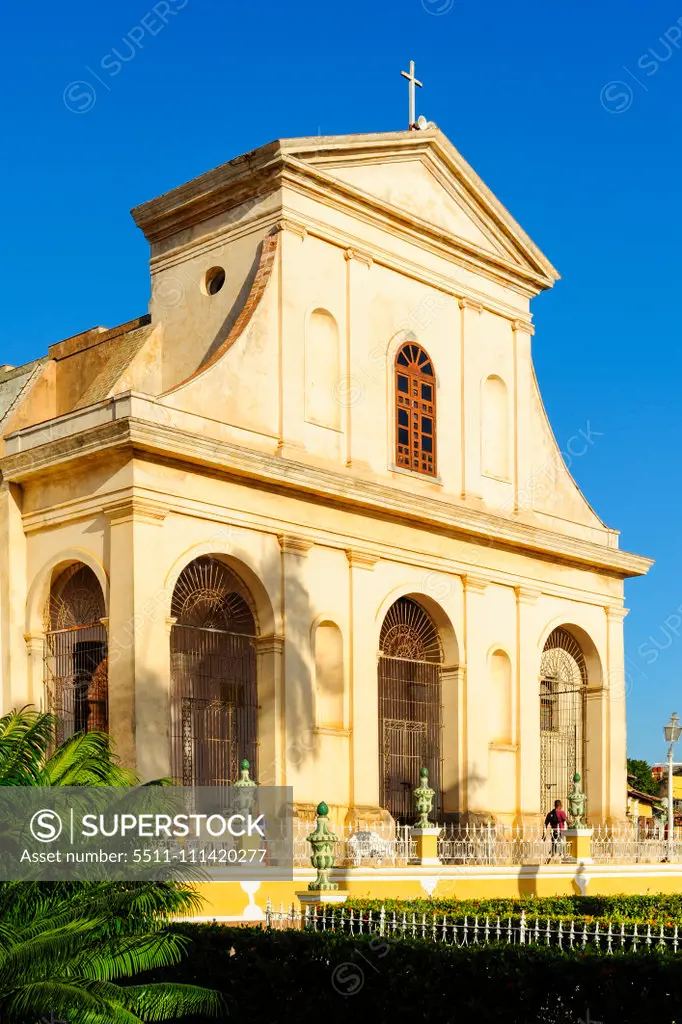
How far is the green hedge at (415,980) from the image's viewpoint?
29.3 ft

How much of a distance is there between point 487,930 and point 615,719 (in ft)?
53.5

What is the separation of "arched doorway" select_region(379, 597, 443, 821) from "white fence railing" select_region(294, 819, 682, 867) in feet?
3.96

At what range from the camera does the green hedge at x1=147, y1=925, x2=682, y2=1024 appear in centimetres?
894

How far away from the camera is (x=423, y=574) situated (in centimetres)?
2281

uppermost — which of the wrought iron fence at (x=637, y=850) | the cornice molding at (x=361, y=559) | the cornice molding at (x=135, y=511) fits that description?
the cornice molding at (x=135, y=511)

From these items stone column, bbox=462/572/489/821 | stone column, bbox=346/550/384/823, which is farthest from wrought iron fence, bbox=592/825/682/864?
stone column, bbox=346/550/384/823

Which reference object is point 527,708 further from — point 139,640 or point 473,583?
point 139,640

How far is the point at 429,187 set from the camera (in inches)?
954

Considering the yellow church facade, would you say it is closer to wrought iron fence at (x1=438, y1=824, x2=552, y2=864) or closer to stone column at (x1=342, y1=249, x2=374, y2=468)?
stone column at (x1=342, y1=249, x2=374, y2=468)

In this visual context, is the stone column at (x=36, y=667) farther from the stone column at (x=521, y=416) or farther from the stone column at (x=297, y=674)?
the stone column at (x=521, y=416)

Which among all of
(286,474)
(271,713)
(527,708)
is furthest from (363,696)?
(527,708)

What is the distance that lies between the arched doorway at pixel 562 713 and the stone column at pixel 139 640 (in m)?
9.75

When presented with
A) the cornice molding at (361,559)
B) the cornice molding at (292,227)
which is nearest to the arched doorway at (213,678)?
the cornice molding at (361,559)

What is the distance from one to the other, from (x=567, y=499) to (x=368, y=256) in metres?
6.53
